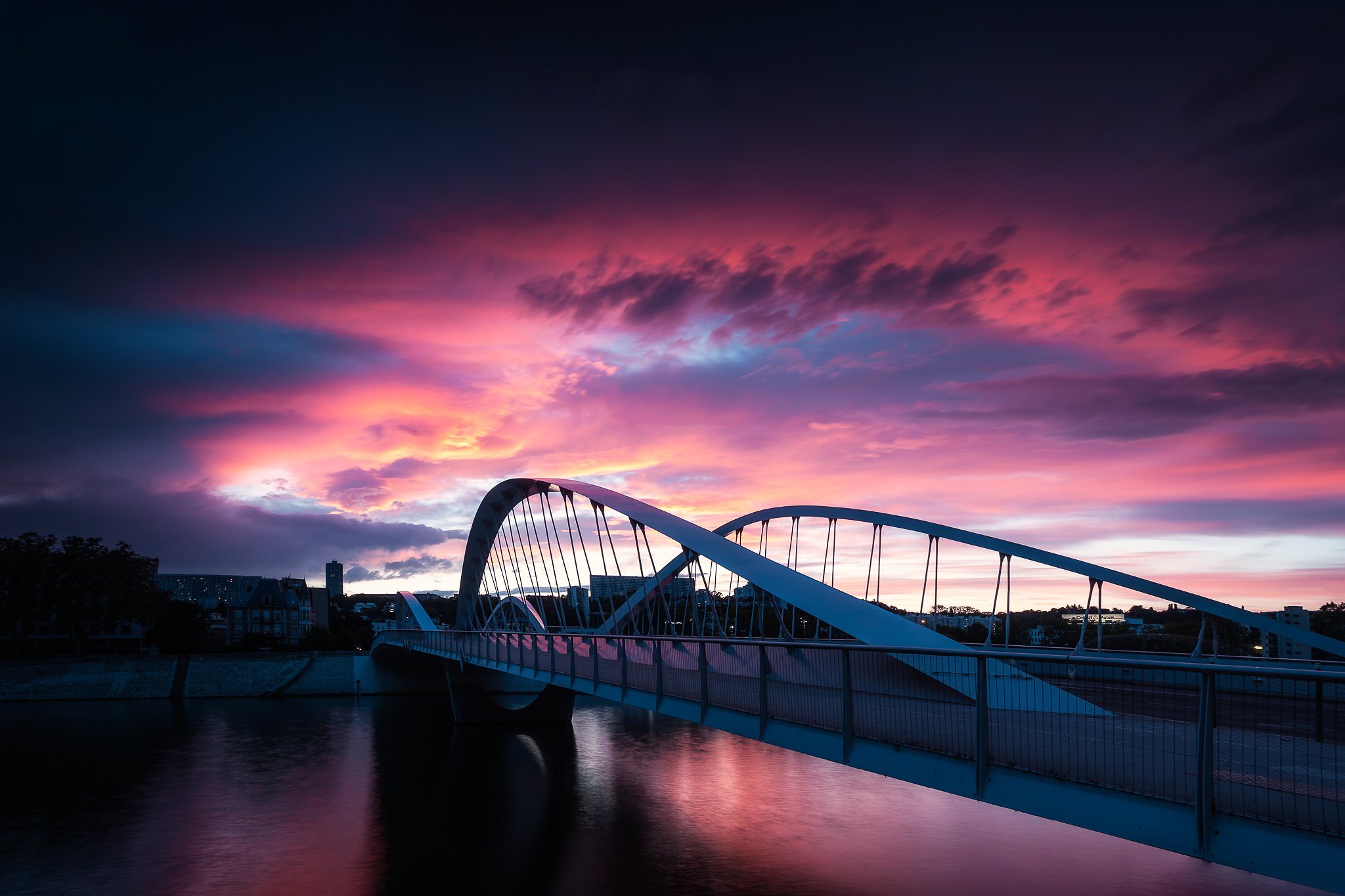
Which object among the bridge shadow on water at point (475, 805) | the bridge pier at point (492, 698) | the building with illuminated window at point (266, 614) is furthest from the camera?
the building with illuminated window at point (266, 614)

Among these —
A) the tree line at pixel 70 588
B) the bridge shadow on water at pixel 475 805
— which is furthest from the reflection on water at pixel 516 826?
the tree line at pixel 70 588

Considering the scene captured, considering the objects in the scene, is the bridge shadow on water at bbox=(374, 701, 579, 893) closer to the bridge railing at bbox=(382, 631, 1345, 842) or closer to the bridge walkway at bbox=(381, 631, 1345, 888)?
the bridge railing at bbox=(382, 631, 1345, 842)

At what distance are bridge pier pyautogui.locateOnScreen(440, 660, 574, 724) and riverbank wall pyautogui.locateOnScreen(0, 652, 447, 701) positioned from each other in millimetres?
17486

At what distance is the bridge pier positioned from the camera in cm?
4219

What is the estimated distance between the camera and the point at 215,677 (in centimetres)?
5812

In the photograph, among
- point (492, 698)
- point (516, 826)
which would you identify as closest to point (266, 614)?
point (492, 698)

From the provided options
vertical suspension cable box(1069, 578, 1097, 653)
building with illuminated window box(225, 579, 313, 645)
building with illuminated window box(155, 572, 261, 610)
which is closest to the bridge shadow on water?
vertical suspension cable box(1069, 578, 1097, 653)

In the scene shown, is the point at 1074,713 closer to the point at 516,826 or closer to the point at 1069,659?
the point at 1069,659

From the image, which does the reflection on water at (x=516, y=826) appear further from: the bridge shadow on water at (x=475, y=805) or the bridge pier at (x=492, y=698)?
the bridge pier at (x=492, y=698)

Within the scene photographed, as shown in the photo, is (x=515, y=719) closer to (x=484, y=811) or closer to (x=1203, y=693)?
(x=484, y=811)

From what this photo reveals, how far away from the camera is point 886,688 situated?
9859 mm

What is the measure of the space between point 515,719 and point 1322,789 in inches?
1573

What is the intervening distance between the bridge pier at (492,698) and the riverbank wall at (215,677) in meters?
17.5

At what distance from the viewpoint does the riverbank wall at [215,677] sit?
55.1 meters
